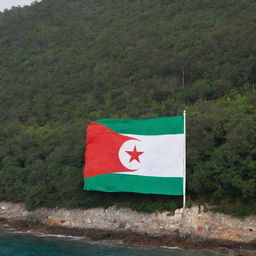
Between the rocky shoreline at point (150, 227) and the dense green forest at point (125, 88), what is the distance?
750mm

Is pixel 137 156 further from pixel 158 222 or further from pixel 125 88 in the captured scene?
pixel 125 88

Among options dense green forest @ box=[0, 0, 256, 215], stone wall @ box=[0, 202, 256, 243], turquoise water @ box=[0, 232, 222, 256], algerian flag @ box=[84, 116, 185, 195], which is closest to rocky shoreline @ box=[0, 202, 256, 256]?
stone wall @ box=[0, 202, 256, 243]

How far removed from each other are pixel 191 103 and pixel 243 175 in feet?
61.7

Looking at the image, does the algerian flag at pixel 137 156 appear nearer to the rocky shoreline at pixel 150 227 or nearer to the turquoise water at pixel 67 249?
the rocky shoreline at pixel 150 227

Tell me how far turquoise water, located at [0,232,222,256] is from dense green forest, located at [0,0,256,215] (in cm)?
393

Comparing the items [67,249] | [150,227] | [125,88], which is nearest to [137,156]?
[150,227]

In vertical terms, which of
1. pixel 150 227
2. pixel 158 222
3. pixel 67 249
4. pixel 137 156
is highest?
pixel 137 156

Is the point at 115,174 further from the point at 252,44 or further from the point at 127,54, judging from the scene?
the point at 127,54

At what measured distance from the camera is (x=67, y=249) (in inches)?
940

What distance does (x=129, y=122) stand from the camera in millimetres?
27438

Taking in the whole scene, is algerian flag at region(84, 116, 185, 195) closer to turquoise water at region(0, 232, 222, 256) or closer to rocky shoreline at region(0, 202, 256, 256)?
rocky shoreline at region(0, 202, 256, 256)

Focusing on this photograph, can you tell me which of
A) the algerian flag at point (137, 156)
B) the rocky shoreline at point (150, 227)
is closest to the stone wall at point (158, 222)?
the rocky shoreline at point (150, 227)

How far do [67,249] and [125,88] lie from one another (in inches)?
1087

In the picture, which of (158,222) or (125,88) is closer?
(158,222)
